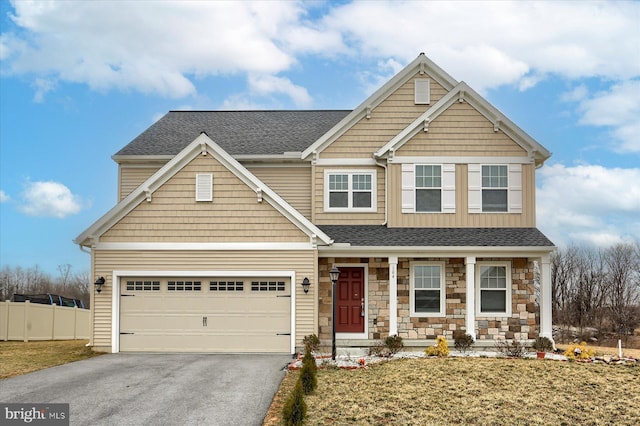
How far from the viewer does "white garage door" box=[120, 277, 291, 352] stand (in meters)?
17.2

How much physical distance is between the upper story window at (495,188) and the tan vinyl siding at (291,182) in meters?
5.08

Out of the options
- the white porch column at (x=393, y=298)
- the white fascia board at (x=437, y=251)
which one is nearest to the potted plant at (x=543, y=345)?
the white fascia board at (x=437, y=251)

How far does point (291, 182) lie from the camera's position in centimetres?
2012

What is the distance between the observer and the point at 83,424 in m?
9.48

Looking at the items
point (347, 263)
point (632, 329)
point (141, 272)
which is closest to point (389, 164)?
point (347, 263)

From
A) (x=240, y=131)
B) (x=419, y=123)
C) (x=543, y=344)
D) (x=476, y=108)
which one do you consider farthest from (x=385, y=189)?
(x=543, y=344)

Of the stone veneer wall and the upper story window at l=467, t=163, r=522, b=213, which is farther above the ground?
the upper story window at l=467, t=163, r=522, b=213

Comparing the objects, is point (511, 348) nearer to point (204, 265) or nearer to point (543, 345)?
point (543, 345)

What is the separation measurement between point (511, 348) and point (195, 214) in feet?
30.4

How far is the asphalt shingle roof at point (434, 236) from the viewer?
1759 cm

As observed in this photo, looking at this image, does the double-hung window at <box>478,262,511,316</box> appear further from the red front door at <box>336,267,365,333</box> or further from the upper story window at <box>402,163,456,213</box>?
the red front door at <box>336,267,365,333</box>

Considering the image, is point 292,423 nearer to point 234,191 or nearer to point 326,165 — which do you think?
point 234,191

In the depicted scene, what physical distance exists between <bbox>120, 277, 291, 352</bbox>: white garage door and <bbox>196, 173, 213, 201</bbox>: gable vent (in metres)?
2.29

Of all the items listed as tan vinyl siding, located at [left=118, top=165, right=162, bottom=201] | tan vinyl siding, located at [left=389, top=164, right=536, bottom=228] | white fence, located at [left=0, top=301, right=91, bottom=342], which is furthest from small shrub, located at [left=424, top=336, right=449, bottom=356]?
white fence, located at [left=0, top=301, right=91, bottom=342]
